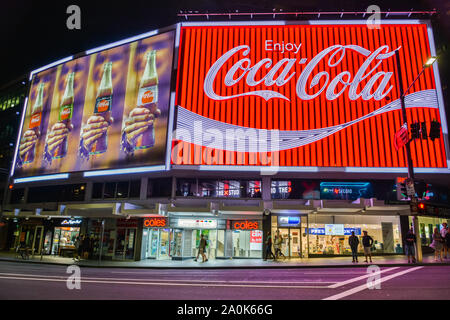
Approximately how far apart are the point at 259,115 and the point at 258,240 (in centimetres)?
1020

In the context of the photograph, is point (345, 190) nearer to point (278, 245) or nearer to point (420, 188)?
point (278, 245)

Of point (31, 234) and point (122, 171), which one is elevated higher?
point (122, 171)

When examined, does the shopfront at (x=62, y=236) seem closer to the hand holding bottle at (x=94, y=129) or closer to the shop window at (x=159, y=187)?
the hand holding bottle at (x=94, y=129)

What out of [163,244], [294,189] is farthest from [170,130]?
[294,189]

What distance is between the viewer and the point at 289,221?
25281 mm

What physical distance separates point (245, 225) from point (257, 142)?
682cm

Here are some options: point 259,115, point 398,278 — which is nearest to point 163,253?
point 259,115

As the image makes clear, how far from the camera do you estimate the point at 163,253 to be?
2559 centimetres

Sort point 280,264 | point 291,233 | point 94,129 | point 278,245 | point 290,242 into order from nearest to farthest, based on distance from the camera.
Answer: point 280,264
point 278,245
point 290,242
point 291,233
point 94,129

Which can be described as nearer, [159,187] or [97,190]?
[159,187]

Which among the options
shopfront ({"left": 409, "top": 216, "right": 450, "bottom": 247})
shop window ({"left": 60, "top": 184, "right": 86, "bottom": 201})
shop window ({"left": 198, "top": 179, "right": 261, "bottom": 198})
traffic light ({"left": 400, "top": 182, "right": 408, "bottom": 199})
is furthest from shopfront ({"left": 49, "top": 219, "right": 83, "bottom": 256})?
shopfront ({"left": 409, "top": 216, "right": 450, "bottom": 247})

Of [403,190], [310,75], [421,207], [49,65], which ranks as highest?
[49,65]
